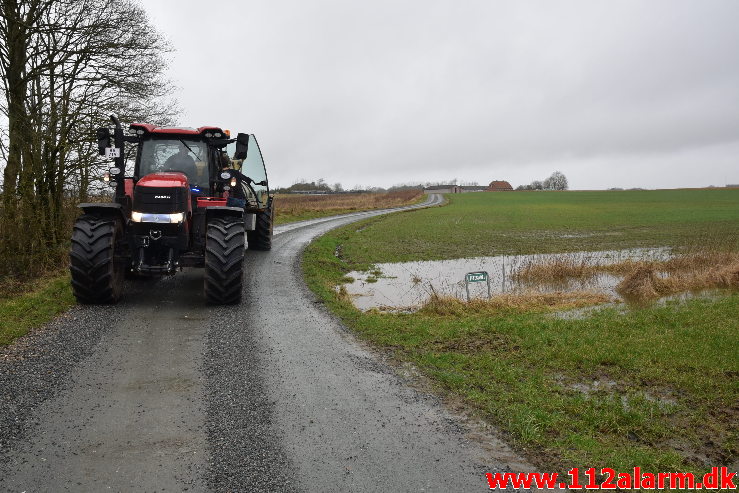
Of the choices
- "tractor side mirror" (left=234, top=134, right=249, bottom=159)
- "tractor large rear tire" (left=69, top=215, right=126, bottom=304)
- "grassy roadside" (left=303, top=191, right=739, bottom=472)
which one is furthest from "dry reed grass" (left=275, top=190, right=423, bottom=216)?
"grassy roadside" (left=303, top=191, right=739, bottom=472)

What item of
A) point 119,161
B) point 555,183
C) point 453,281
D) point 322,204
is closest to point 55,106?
point 119,161

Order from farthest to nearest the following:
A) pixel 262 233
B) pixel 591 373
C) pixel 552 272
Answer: pixel 262 233
pixel 552 272
pixel 591 373

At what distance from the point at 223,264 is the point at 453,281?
6.66m

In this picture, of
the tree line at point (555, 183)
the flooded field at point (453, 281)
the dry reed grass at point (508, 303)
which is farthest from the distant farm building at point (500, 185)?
the dry reed grass at point (508, 303)

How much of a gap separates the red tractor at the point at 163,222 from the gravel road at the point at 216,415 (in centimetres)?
97

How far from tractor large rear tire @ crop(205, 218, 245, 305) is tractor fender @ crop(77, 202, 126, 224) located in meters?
1.56

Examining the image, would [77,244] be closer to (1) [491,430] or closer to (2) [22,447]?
(2) [22,447]

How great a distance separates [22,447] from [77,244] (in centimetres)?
497

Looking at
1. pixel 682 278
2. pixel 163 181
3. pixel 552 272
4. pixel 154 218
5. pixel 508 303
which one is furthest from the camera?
pixel 552 272

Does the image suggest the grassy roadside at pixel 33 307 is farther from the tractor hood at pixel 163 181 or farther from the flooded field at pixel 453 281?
the flooded field at pixel 453 281

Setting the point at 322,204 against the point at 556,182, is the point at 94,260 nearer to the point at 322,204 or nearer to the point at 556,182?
the point at 322,204

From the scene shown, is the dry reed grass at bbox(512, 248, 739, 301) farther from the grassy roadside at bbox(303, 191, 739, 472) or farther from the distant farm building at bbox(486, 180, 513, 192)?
the distant farm building at bbox(486, 180, 513, 192)

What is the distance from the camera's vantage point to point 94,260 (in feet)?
27.3

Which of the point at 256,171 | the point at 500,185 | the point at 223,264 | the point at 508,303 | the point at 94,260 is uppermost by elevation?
the point at 500,185
